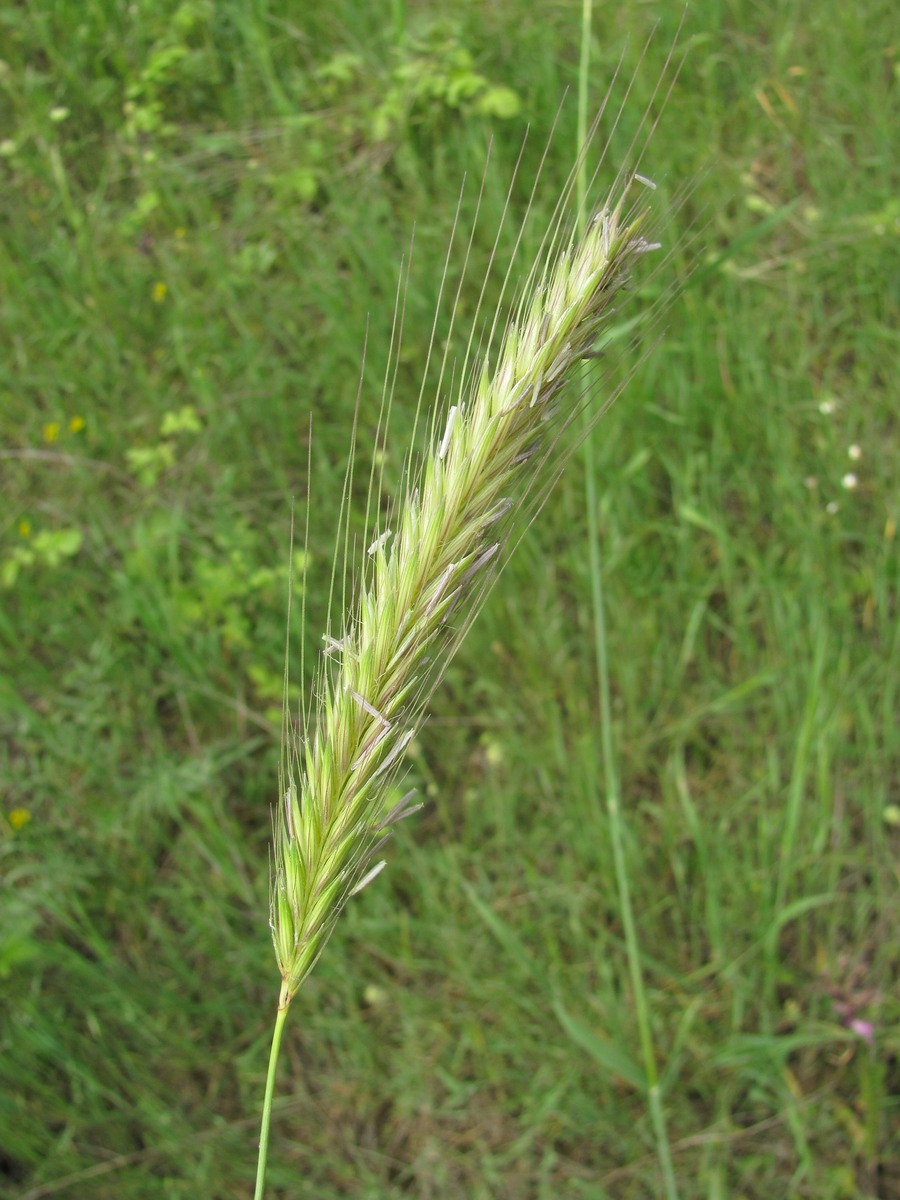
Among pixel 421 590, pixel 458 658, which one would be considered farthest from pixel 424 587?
pixel 458 658

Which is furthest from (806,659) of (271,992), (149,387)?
(149,387)

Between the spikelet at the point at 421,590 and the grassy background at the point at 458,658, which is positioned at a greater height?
the spikelet at the point at 421,590

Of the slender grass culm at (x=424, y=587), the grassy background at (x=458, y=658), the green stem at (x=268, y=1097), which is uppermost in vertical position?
the slender grass culm at (x=424, y=587)

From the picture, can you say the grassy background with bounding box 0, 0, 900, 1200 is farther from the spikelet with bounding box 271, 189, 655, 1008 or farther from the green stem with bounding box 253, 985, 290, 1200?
the green stem with bounding box 253, 985, 290, 1200

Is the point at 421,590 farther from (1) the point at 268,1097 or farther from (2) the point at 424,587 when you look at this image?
(1) the point at 268,1097

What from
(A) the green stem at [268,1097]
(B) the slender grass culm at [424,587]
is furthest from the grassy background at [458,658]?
(A) the green stem at [268,1097]

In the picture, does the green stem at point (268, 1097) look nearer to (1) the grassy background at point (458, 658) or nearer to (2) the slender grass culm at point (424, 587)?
(2) the slender grass culm at point (424, 587)

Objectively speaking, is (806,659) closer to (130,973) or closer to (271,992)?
(271,992)
